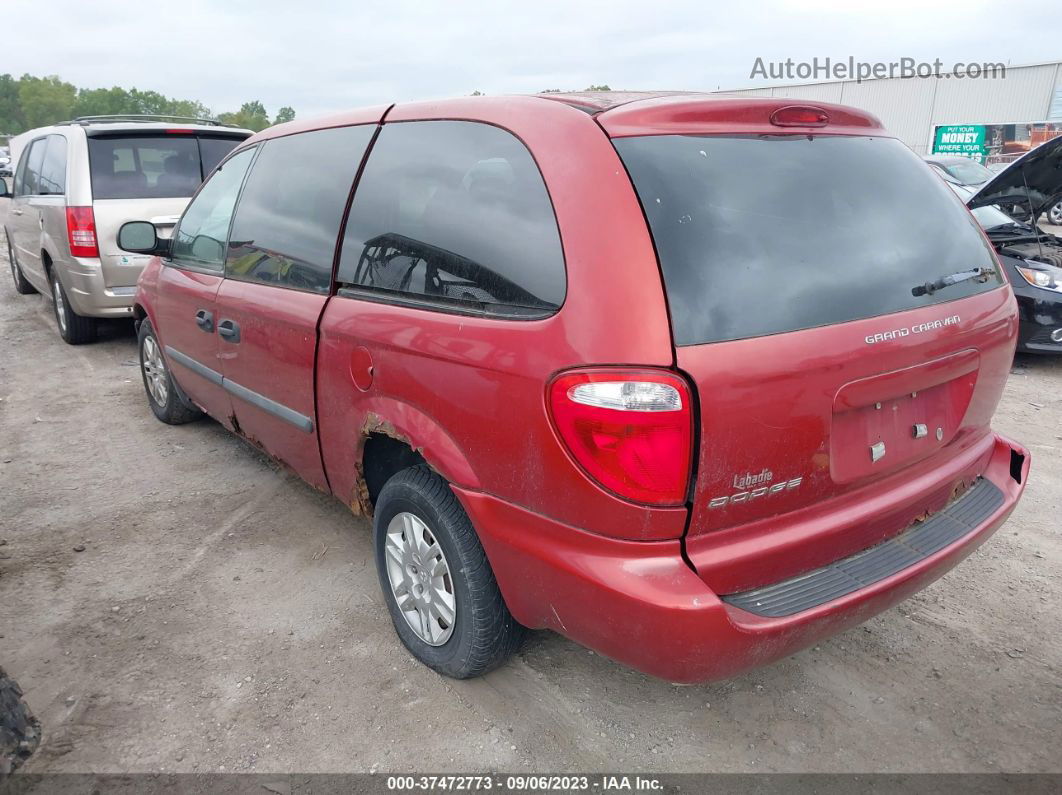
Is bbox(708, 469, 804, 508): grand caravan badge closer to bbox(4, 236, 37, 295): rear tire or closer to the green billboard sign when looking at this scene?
bbox(4, 236, 37, 295): rear tire

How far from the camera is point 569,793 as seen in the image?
212 cm

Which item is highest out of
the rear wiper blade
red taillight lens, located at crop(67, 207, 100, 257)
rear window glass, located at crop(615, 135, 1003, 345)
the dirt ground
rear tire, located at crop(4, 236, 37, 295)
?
rear window glass, located at crop(615, 135, 1003, 345)

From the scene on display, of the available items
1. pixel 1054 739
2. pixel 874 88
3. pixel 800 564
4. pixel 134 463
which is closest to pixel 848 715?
pixel 1054 739

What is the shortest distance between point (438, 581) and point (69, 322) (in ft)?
19.6

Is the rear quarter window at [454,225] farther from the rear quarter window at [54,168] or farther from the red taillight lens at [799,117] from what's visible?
the rear quarter window at [54,168]

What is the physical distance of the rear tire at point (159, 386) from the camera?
471 cm

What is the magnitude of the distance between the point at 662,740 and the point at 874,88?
35.9 meters

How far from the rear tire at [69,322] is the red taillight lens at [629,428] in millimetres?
6383

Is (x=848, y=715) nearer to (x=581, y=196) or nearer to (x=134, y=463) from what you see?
(x=581, y=196)

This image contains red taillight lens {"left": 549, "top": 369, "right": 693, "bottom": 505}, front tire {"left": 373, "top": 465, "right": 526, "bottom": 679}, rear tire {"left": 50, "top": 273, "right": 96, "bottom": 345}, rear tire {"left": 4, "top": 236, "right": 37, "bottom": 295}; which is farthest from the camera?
rear tire {"left": 4, "top": 236, "right": 37, "bottom": 295}

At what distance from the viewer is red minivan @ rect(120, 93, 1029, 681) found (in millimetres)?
1797

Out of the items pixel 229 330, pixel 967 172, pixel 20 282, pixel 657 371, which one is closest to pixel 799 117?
pixel 657 371

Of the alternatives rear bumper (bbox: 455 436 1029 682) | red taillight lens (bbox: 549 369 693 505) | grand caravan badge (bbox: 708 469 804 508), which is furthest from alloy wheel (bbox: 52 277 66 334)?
grand caravan badge (bbox: 708 469 804 508)

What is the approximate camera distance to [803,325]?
189 centimetres
